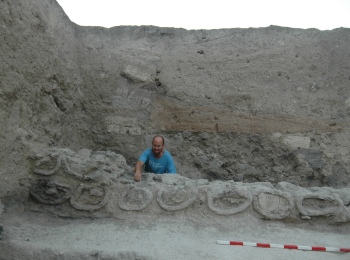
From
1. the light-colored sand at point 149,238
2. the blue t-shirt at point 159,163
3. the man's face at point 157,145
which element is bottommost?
the light-colored sand at point 149,238

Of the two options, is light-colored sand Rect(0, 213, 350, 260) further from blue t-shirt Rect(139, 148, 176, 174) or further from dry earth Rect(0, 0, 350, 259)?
dry earth Rect(0, 0, 350, 259)

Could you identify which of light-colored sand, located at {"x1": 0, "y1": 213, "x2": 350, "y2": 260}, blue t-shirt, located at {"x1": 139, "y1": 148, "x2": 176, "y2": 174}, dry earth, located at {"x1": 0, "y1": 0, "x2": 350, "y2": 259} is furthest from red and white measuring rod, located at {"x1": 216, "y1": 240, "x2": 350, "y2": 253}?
→ dry earth, located at {"x1": 0, "y1": 0, "x2": 350, "y2": 259}

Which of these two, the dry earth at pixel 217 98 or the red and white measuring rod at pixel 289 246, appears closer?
the red and white measuring rod at pixel 289 246

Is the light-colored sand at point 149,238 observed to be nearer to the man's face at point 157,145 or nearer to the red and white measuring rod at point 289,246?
the red and white measuring rod at point 289,246

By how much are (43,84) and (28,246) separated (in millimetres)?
1517

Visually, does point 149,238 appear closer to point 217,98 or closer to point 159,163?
point 159,163

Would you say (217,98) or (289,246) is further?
(217,98)

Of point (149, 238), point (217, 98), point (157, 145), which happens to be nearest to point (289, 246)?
point (149, 238)

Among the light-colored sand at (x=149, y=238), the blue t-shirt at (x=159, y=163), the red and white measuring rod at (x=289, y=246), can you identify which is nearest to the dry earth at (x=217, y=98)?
the blue t-shirt at (x=159, y=163)

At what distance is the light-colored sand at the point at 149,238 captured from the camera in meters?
2.37

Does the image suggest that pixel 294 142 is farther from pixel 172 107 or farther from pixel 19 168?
pixel 19 168

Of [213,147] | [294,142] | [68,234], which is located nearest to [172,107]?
[213,147]

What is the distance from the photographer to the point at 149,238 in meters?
2.57

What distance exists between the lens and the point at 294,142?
4.18m
